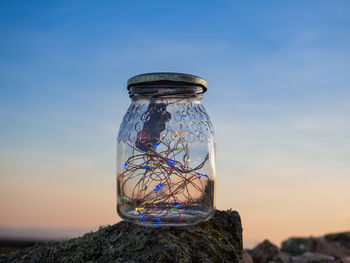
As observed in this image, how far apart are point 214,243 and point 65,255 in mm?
1429

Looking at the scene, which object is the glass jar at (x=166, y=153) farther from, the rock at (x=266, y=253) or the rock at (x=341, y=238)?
the rock at (x=341, y=238)

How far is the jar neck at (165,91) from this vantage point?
3.71 m

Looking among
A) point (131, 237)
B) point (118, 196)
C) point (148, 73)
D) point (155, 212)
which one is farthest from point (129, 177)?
point (148, 73)

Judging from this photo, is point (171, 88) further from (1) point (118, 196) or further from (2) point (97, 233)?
(2) point (97, 233)

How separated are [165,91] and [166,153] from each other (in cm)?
67

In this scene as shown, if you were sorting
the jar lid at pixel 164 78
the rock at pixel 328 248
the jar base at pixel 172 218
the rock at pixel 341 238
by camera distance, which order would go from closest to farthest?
the jar base at pixel 172 218
the jar lid at pixel 164 78
the rock at pixel 328 248
the rock at pixel 341 238

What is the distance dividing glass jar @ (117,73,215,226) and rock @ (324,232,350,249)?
7.11 metres

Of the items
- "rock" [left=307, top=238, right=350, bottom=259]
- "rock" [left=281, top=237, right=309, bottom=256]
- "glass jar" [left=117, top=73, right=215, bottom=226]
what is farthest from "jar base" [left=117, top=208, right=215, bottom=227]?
"rock" [left=281, top=237, right=309, bottom=256]

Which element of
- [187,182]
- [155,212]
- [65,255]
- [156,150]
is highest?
[156,150]

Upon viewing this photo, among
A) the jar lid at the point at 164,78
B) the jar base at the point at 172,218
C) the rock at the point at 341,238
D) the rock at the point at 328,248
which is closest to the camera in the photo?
the jar base at the point at 172,218

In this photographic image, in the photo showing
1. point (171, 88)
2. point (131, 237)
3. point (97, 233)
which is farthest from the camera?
point (171, 88)

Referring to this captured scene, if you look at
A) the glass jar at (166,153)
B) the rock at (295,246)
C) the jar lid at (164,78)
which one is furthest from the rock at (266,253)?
the jar lid at (164,78)

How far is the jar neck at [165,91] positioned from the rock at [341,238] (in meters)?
7.64

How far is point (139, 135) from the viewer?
12.6 ft
